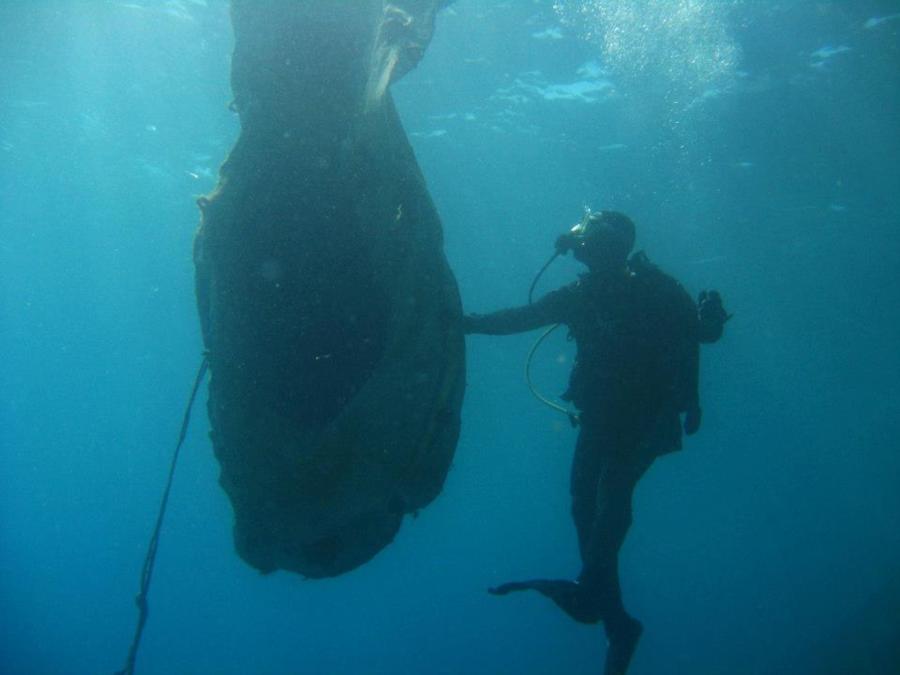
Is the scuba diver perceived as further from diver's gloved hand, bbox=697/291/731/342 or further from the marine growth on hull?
the marine growth on hull

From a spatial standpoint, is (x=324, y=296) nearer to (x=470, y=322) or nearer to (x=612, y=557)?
(x=470, y=322)

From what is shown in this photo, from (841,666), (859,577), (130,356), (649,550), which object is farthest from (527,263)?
(649,550)

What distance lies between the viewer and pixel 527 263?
26.9 metres

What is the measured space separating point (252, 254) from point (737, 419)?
186ft

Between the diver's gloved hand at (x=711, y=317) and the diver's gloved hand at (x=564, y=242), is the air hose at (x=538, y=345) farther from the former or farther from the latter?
the diver's gloved hand at (x=711, y=317)

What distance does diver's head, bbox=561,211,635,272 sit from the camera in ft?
16.3

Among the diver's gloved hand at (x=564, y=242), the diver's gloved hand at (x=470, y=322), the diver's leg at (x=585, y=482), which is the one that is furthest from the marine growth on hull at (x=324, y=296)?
the diver's leg at (x=585, y=482)

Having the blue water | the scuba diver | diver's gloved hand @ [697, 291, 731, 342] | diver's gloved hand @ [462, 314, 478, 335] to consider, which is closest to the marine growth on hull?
diver's gloved hand @ [462, 314, 478, 335]

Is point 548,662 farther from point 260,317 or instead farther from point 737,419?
point 260,317

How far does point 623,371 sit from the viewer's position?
498cm

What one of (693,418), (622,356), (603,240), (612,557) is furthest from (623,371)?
(612,557)

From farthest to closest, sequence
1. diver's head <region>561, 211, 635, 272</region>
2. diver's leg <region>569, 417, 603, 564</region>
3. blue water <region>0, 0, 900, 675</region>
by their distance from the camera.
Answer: blue water <region>0, 0, 900, 675</region> < diver's leg <region>569, 417, 603, 564</region> < diver's head <region>561, 211, 635, 272</region>

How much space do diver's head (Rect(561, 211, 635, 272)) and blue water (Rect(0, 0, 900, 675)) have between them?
33.5 ft

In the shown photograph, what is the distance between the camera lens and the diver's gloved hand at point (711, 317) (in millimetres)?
4922
